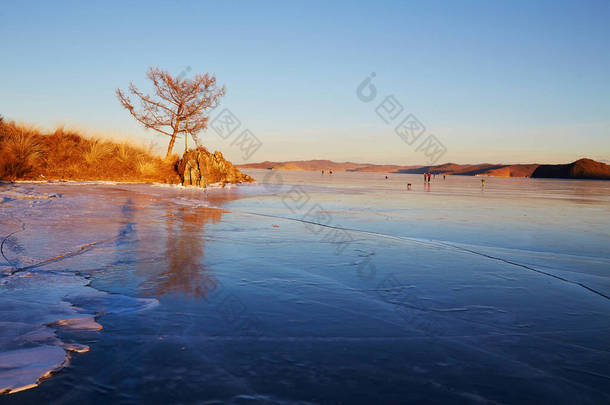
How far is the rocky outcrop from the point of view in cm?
2362

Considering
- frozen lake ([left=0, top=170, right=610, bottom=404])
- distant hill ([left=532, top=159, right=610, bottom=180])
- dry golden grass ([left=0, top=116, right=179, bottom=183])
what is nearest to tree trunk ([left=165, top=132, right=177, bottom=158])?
dry golden grass ([left=0, top=116, right=179, bottom=183])

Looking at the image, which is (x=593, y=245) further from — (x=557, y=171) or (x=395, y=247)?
(x=557, y=171)

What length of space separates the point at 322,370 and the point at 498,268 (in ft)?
13.0

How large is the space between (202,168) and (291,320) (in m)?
22.6

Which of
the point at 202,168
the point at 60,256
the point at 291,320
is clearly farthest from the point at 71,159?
the point at 291,320

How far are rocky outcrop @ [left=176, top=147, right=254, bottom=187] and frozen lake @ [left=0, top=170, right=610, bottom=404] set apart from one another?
16691 mm

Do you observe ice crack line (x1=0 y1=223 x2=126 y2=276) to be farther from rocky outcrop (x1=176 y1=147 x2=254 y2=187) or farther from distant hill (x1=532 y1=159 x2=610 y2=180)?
distant hill (x1=532 y1=159 x2=610 y2=180)

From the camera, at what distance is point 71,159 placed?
19.7 meters

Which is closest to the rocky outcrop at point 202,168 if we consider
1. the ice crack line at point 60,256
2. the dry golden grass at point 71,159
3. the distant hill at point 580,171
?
the dry golden grass at point 71,159

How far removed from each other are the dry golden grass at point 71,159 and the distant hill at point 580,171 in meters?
139

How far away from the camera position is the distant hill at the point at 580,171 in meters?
125

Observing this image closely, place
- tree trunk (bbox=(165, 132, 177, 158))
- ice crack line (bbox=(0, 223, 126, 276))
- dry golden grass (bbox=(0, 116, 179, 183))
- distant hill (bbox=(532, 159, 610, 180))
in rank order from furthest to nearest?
distant hill (bbox=(532, 159, 610, 180)), tree trunk (bbox=(165, 132, 177, 158)), dry golden grass (bbox=(0, 116, 179, 183)), ice crack line (bbox=(0, 223, 126, 276))

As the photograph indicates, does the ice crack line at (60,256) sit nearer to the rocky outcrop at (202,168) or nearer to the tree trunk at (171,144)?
the rocky outcrop at (202,168)

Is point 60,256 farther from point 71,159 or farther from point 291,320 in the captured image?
point 71,159
